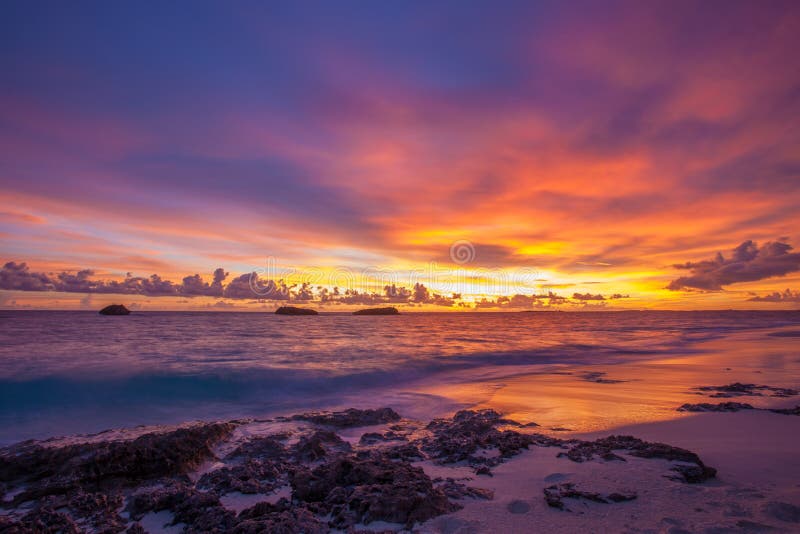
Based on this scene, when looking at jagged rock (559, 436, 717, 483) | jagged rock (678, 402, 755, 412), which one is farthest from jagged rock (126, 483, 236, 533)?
jagged rock (678, 402, 755, 412)

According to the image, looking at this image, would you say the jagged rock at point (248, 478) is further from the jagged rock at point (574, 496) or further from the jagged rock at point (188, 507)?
the jagged rock at point (574, 496)

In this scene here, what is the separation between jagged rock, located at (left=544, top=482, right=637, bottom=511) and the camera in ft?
12.3

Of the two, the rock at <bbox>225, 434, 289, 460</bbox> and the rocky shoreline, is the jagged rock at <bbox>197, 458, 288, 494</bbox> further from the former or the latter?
the rock at <bbox>225, 434, 289, 460</bbox>

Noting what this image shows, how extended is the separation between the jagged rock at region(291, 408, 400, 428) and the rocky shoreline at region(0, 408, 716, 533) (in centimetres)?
92

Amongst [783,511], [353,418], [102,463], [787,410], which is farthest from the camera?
[353,418]

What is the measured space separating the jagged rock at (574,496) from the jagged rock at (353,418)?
437cm

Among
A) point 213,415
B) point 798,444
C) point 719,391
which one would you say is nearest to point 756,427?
point 798,444

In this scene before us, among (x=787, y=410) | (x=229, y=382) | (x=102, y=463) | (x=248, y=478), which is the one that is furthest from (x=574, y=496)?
(x=229, y=382)

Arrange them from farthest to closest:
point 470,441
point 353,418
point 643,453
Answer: point 353,418
point 470,441
point 643,453

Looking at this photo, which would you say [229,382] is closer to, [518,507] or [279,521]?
[279,521]

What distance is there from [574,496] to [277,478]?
3.16m

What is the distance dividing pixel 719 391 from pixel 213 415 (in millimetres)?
12047

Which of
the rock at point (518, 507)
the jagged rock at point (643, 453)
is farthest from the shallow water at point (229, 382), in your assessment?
the rock at point (518, 507)

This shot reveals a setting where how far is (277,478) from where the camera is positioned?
4746mm
